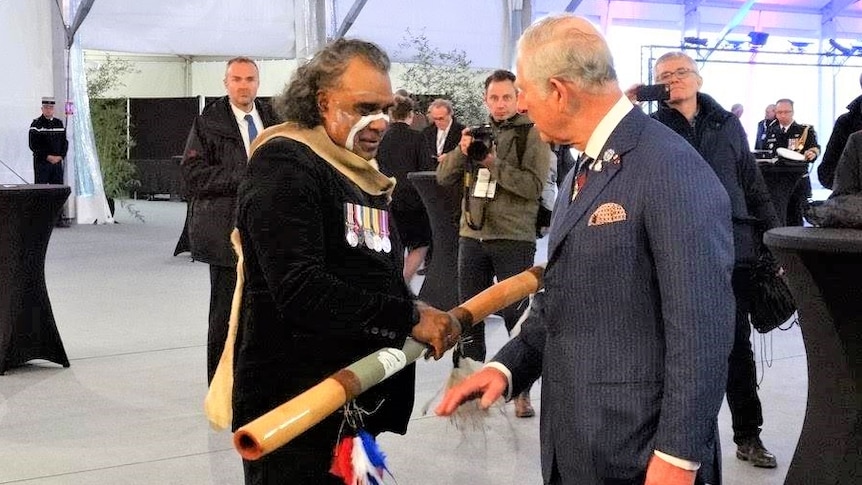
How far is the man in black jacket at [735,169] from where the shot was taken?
14.1 feet

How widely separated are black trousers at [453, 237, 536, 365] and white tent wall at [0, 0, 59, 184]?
39.8 ft

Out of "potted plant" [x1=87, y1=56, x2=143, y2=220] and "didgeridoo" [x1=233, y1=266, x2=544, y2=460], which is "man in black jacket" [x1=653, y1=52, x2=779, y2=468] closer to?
"didgeridoo" [x1=233, y1=266, x2=544, y2=460]

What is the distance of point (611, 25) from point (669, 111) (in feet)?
52.7

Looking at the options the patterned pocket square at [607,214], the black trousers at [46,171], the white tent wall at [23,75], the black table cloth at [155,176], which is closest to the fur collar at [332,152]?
the patterned pocket square at [607,214]

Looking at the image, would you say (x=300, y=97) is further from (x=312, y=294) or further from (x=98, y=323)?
(x=98, y=323)

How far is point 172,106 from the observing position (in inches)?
1015

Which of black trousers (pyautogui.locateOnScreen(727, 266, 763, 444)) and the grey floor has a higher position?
black trousers (pyautogui.locateOnScreen(727, 266, 763, 444))

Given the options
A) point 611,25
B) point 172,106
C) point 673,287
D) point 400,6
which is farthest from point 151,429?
point 172,106

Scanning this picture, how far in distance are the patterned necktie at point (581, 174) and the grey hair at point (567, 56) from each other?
0.16m

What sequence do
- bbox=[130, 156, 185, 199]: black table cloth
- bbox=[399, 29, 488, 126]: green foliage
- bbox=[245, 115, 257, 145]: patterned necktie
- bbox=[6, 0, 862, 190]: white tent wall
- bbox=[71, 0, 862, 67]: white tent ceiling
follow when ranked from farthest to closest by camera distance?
bbox=[130, 156, 185, 199]: black table cloth → bbox=[399, 29, 488, 126]: green foliage → bbox=[71, 0, 862, 67]: white tent ceiling → bbox=[6, 0, 862, 190]: white tent wall → bbox=[245, 115, 257, 145]: patterned necktie

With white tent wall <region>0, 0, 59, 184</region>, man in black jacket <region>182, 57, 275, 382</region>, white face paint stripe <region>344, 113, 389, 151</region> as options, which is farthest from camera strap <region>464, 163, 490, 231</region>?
white tent wall <region>0, 0, 59, 184</region>

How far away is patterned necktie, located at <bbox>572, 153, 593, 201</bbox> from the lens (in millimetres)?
2100

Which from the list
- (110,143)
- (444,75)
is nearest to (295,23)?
(444,75)

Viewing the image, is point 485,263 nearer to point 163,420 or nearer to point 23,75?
point 163,420
